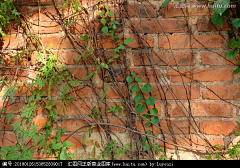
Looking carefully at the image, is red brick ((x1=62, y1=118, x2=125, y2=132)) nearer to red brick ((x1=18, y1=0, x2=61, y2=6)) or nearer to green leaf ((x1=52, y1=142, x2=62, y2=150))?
green leaf ((x1=52, y1=142, x2=62, y2=150))

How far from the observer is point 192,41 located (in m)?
1.14

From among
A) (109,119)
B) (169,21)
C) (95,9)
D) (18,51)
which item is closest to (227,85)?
(169,21)

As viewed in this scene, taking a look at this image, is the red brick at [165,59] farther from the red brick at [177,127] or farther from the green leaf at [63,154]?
the green leaf at [63,154]

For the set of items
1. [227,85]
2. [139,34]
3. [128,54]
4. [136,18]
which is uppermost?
[136,18]

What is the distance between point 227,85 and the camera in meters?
1.13

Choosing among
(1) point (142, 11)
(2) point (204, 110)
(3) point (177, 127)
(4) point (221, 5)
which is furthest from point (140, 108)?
(4) point (221, 5)

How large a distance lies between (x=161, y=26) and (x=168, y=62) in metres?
0.26

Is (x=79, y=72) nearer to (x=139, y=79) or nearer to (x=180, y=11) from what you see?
(x=139, y=79)

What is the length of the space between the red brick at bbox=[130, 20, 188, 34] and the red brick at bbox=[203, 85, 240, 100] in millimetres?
453

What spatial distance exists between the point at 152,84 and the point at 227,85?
51cm

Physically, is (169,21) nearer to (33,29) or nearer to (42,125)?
(33,29)

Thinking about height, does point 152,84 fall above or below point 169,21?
below

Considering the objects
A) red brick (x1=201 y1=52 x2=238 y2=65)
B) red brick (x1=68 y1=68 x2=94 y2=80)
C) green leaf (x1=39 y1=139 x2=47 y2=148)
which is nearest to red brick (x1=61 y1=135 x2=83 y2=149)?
green leaf (x1=39 y1=139 x2=47 y2=148)

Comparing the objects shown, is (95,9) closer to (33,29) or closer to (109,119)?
(33,29)
